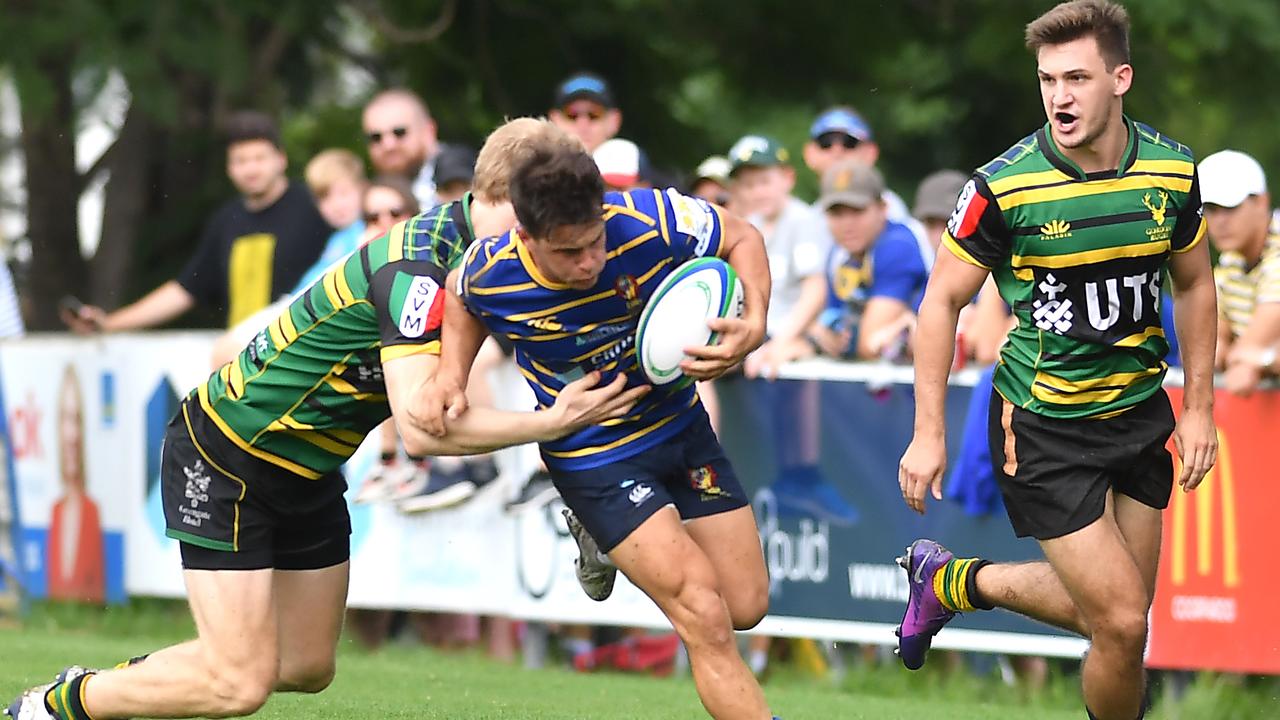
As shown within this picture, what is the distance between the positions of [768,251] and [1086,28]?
4.79m

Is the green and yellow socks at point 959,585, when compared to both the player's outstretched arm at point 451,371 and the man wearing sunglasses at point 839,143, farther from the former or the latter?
the man wearing sunglasses at point 839,143

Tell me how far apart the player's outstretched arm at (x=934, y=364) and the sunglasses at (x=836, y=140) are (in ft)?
16.5

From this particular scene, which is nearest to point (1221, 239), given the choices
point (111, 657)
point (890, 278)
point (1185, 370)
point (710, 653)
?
point (890, 278)

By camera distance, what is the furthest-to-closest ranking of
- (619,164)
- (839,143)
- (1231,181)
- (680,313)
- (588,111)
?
(839,143) → (588,111) → (619,164) → (1231,181) → (680,313)

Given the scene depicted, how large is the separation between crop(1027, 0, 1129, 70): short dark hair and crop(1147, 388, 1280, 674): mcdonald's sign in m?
3.26

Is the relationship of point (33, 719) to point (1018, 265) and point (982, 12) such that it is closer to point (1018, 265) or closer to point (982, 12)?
point (1018, 265)

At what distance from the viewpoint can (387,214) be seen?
1029 centimetres

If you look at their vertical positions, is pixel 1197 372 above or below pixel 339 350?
below

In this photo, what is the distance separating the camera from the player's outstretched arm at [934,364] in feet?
20.1

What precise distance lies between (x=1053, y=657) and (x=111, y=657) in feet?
14.9

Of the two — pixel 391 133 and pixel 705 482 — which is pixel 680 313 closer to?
pixel 705 482

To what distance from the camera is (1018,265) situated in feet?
20.2

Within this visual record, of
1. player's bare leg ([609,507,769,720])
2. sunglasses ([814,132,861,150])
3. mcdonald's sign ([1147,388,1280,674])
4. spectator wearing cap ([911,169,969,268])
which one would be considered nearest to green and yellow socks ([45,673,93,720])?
player's bare leg ([609,507,769,720])

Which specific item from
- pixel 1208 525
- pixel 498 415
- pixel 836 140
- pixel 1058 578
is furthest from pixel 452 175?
pixel 1058 578
